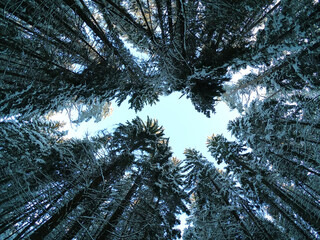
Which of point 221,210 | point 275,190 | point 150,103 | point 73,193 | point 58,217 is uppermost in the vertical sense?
point 150,103

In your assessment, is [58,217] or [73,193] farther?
[73,193]

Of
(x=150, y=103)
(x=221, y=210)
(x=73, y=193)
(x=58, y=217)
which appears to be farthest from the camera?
(x=150, y=103)

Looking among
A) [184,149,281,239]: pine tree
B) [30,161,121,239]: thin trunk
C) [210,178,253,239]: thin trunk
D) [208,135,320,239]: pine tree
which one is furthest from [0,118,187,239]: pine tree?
[208,135,320,239]: pine tree

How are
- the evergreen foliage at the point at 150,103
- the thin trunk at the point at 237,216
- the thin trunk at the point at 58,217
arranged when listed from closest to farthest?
the thin trunk at the point at 58,217, the evergreen foliage at the point at 150,103, the thin trunk at the point at 237,216

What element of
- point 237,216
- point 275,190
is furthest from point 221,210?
point 275,190

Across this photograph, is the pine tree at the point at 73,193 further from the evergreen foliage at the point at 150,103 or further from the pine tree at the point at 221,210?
the pine tree at the point at 221,210

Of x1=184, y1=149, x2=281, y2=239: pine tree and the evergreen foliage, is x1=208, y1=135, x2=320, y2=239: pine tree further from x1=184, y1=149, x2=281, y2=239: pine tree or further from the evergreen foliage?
x1=184, y1=149, x2=281, y2=239: pine tree

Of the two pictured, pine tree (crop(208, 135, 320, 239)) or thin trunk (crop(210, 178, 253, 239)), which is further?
thin trunk (crop(210, 178, 253, 239))

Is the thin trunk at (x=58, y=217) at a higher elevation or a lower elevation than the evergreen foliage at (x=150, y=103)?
lower

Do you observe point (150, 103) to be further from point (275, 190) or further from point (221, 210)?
point (275, 190)

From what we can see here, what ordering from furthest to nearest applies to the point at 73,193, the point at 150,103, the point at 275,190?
1. the point at 150,103
2. the point at 275,190
3. the point at 73,193

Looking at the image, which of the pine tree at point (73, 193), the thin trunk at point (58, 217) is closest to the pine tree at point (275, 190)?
the pine tree at point (73, 193)

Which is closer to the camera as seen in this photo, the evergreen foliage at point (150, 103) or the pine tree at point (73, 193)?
the pine tree at point (73, 193)

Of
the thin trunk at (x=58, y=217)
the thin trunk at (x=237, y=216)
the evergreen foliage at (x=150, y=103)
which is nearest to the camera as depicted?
the thin trunk at (x=58, y=217)
